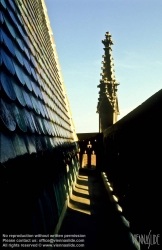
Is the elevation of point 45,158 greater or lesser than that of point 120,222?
greater

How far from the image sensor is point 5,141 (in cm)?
127

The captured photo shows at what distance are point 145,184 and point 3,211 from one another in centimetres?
139

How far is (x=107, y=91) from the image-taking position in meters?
8.84

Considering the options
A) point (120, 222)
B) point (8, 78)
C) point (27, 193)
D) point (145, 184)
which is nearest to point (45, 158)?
point (27, 193)

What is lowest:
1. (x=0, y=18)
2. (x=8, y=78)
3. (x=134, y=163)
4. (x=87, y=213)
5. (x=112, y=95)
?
(x=87, y=213)

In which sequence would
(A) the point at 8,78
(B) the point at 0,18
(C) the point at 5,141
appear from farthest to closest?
(B) the point at 0,18 → (A) the point at 8,78 → (C) the point at 5,141

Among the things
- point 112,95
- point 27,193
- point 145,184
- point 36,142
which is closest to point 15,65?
point 36,142

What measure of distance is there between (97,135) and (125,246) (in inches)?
262

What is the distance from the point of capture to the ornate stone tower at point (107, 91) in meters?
8.83

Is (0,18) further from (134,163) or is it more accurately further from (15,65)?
(134,163)

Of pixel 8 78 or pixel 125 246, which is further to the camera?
pixel 125 246

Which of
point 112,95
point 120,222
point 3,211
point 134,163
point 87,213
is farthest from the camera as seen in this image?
point 112,95

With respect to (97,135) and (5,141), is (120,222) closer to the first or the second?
(5,141)

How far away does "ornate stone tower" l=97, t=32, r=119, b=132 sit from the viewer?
8828 mm
